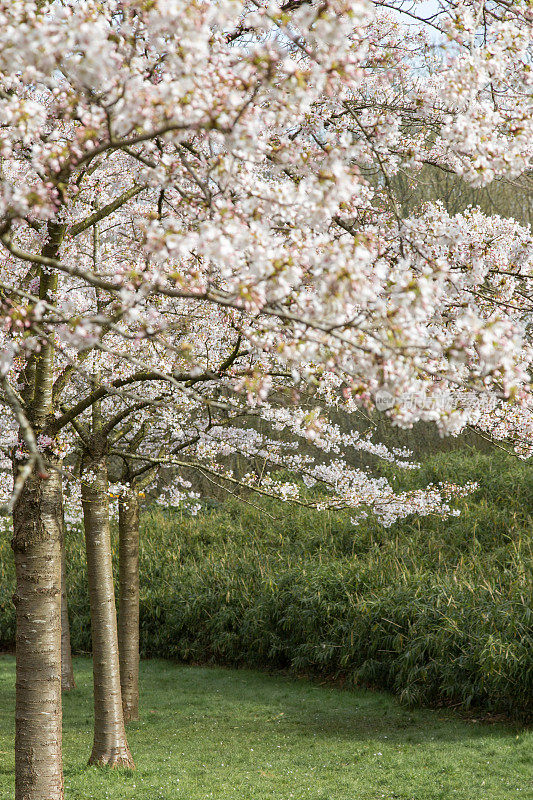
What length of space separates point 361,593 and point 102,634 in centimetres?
425

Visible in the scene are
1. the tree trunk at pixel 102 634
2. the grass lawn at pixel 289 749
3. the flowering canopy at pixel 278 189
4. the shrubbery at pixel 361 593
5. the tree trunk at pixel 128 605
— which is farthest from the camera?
the tree trunk at pixel 128 605

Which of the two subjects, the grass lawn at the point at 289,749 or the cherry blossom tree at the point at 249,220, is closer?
the cherry blossom tree at the point at 249,220

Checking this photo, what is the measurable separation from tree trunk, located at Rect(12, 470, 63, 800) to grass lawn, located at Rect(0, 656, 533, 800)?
5.29 feet

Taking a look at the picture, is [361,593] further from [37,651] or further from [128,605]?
[37,651]

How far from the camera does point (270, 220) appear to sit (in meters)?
3.00

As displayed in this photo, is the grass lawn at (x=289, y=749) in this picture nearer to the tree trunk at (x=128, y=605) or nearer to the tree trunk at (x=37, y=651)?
the tree trunk at (x=128, y=605)

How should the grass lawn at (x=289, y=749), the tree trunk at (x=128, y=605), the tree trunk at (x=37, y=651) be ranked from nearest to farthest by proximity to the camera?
the tree trunk at (x=37, y=651) → the grass lawn at (x=289, y=749) → the tree trunk at (x=128, y=605)

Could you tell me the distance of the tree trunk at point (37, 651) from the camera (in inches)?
181

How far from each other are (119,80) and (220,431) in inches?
279

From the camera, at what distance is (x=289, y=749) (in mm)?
7336

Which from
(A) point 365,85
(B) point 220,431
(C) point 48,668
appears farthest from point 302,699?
(A) point 365,85

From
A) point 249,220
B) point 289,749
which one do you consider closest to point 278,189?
point 249,220

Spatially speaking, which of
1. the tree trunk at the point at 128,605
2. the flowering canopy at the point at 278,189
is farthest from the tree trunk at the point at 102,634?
the flowering canopy at the point at 278,189

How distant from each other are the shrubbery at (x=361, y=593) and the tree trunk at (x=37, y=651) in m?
2.96
